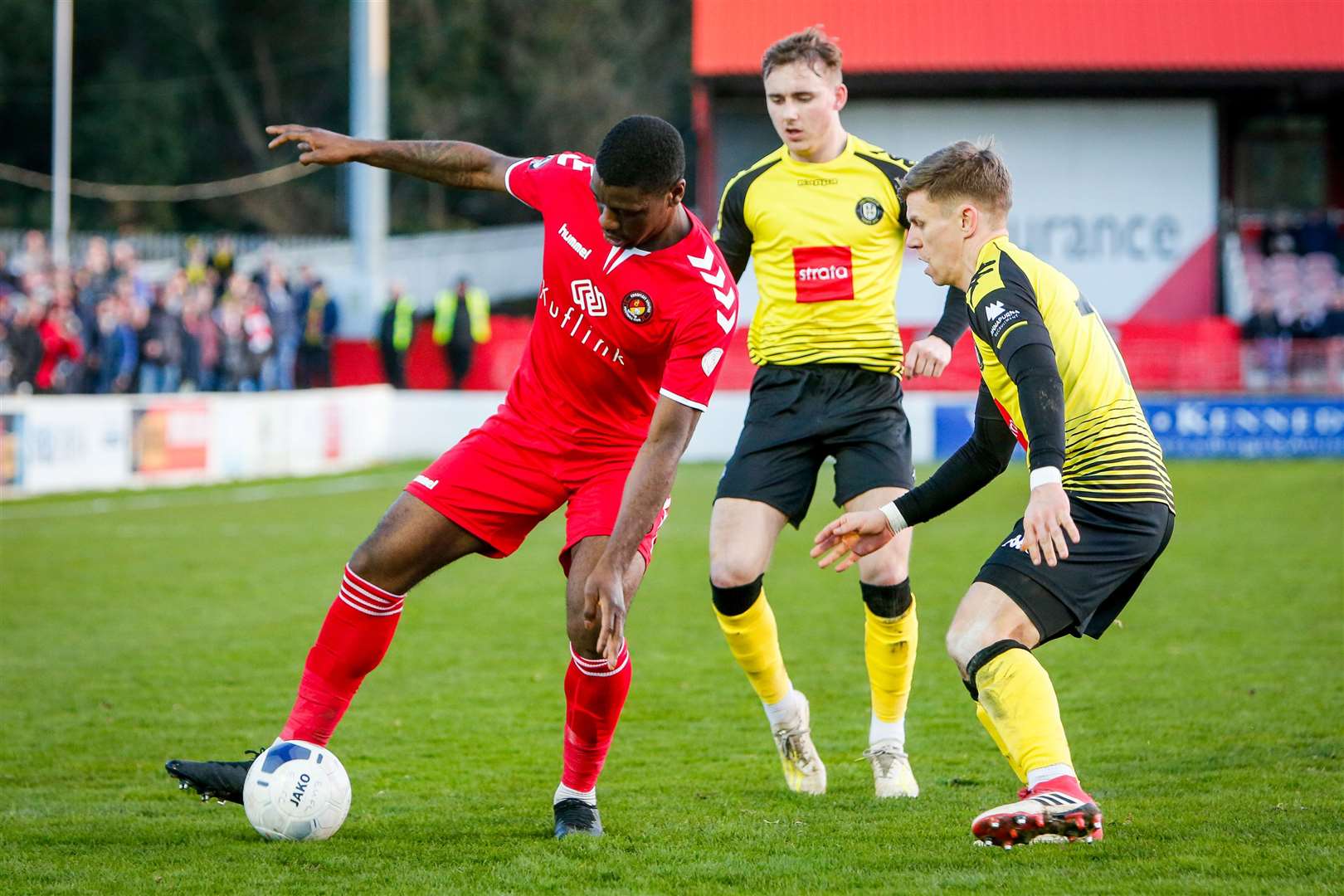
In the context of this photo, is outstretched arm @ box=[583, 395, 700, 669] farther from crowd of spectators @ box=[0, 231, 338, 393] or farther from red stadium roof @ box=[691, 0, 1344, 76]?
red stadium roof @ box=[691, 0, 1344, 76]

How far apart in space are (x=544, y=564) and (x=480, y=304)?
1312cm

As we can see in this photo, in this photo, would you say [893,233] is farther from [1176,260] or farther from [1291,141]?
[1291,141]

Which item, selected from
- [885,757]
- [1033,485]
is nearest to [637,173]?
[1033,485]

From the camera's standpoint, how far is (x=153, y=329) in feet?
78.0

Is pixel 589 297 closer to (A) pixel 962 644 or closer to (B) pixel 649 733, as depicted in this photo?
(A) pixel 962 644

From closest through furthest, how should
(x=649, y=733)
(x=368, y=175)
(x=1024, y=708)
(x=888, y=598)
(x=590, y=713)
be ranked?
1. (x=1024, y=708)
2. (x=590, y=713)
3. (x=888, y=598)
4. (x=649, y=733)
5. (x=368, y=175)

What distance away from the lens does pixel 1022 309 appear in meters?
4.71

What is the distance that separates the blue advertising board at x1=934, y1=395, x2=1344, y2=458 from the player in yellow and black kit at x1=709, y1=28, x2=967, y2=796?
15.8 metres

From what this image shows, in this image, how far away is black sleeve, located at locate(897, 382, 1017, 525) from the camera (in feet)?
17.0

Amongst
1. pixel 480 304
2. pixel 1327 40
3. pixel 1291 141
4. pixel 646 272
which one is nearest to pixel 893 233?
pixel 646 272

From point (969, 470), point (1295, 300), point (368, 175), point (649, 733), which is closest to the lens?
point (969, 470)

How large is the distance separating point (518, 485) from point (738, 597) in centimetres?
111

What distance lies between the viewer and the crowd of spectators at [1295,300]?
22.7 m

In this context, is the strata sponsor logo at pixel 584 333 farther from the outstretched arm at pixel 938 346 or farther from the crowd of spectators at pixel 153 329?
the crowd of spectators at pixel 153 329
